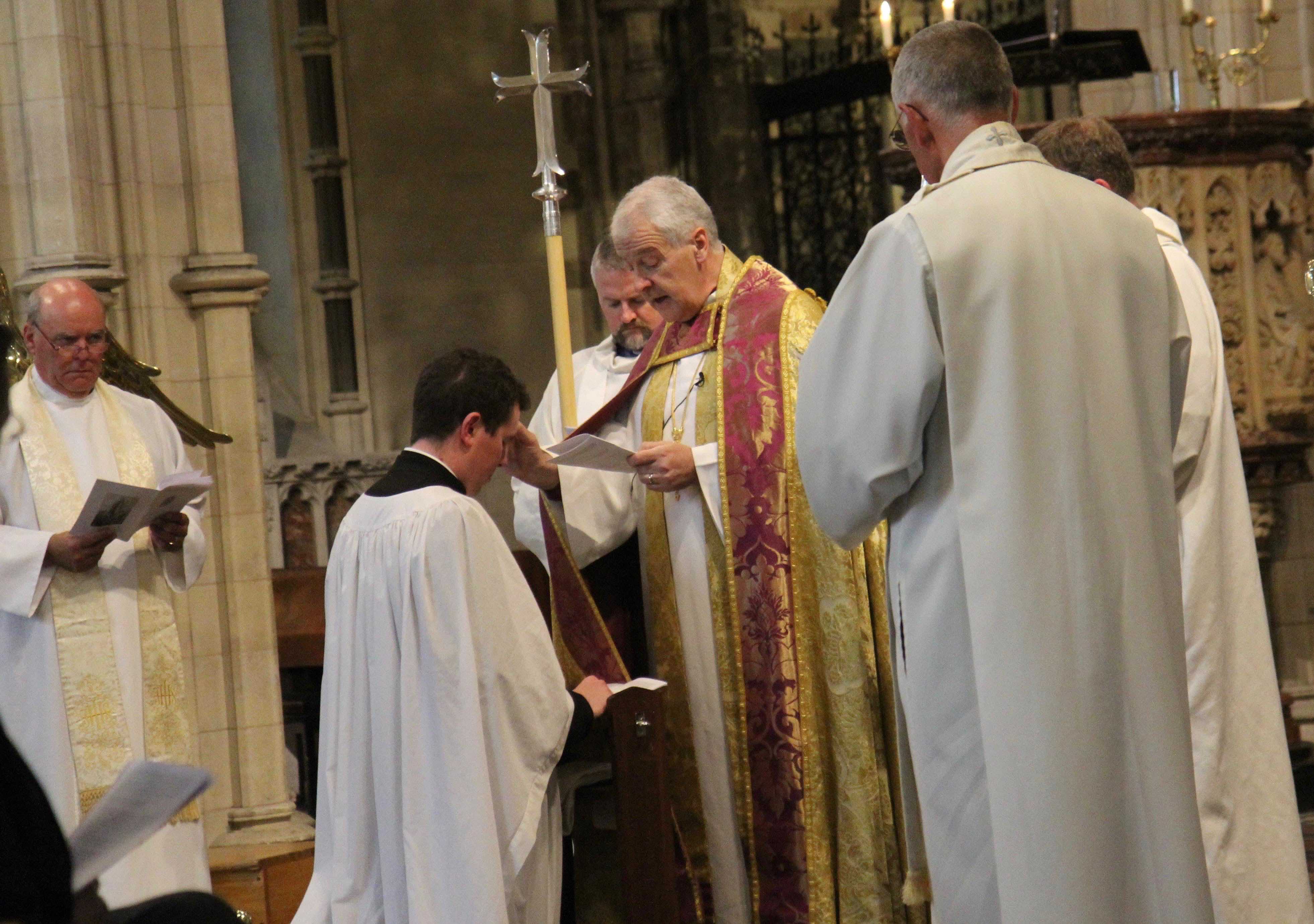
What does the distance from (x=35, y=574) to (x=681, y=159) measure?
5.87 metres

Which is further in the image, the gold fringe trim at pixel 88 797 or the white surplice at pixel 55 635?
the gold fringe trim at pixel 88 797

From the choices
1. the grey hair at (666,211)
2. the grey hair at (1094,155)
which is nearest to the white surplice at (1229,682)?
the grey hair at (1094,155)

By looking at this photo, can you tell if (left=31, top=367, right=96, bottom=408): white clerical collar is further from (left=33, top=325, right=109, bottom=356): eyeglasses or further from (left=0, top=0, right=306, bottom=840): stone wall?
(left=0, top=0, right=306, bottom=840): stone wall

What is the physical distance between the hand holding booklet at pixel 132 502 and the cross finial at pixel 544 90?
3.88ft

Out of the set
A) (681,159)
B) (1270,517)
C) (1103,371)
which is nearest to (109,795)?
(1103,371)

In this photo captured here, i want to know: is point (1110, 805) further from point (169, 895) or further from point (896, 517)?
point (169, 895)

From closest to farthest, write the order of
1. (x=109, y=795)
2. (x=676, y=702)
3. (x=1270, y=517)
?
1. (x=109, y=795)
2. (x=676, y=702)
3. (x=1270, y=517)

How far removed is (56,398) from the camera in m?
4.73

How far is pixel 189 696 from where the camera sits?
5438mm

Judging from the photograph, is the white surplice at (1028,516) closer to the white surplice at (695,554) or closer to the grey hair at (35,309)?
the white surplice at (695,554)

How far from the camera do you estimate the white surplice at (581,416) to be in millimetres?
4211

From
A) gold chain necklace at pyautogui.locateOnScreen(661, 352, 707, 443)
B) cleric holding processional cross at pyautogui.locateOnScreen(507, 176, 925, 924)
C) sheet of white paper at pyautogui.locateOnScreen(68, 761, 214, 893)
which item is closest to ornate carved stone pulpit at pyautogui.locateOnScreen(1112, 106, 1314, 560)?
cleric holding processional cross at pyautogui.locateOnScreen(507, 176, 925, 924)

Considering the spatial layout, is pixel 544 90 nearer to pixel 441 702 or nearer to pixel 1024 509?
pixel 441 702

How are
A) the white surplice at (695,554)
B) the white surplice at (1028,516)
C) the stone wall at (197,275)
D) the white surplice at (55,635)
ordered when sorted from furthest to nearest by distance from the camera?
the stone wall at (197,275)
the white surplice at (55,635)
the white surplice at (695,554)
the white surplice at (1028,516)
